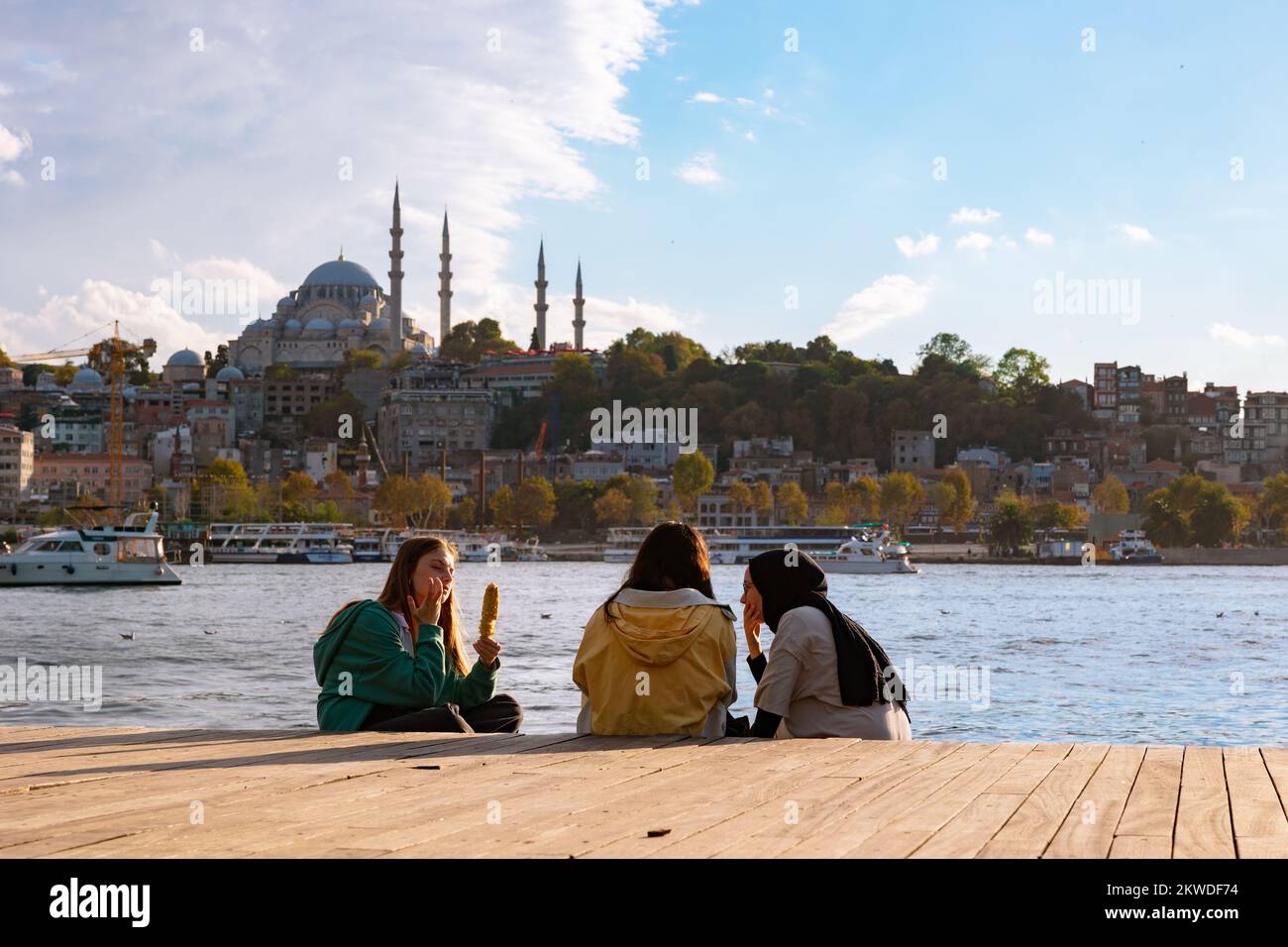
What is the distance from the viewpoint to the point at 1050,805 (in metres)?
3.42

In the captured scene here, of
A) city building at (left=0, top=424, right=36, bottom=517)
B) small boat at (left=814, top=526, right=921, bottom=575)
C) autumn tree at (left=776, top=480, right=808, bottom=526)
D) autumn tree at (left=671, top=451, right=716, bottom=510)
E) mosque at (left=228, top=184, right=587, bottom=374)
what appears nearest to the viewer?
small boat at (left=814, top=526, right=921, bottom=575)

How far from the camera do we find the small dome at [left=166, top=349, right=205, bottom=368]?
131500 mm

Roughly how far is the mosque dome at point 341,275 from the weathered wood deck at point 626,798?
12991 centimetres

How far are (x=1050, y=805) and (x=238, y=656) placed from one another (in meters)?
18.7

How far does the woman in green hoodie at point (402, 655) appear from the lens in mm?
4891

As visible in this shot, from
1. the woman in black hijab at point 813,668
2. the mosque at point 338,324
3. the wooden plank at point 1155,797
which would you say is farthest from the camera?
the mosque at point 338,324

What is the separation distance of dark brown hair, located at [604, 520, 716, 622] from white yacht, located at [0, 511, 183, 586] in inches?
1738

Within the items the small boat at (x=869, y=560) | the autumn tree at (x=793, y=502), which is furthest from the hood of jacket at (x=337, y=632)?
the autumn tree at (x=793, y=502)

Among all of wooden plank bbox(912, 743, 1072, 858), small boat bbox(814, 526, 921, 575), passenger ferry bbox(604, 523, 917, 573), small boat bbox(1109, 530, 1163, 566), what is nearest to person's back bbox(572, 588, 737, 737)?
wooden plank bbox(912, 743, 1072, 858)

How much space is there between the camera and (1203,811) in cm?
333

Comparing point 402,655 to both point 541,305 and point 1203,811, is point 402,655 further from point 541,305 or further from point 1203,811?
point 541,305

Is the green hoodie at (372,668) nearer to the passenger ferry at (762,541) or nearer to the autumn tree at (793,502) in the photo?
the passenger ferry at (762,541)

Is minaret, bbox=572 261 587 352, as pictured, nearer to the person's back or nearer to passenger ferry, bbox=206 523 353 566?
passenger ferry, bbox=206 523 353 566

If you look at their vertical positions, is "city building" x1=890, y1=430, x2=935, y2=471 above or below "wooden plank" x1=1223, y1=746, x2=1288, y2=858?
above
